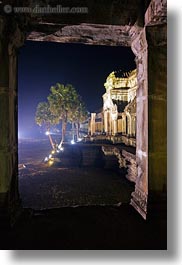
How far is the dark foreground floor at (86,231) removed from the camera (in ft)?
8.41

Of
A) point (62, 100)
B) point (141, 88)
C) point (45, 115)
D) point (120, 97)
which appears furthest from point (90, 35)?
point (45, 115)

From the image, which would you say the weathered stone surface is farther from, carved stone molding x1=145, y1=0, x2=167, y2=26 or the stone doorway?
carved stone molding x1=145, y1=0, x2=167, y2=26

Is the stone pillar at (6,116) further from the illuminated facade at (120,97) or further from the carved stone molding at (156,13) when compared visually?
the illuminated facade at (120,97)

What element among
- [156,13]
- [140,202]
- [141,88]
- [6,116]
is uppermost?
[156,13]

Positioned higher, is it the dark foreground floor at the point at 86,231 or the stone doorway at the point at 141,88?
the stone doorway at the point at 141,88

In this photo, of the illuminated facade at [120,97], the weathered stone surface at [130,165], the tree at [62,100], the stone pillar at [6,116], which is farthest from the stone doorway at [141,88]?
the tree at [62,100]

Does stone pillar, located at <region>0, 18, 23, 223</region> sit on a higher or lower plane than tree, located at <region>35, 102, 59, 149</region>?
lower

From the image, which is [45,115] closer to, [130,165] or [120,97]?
[120,97]

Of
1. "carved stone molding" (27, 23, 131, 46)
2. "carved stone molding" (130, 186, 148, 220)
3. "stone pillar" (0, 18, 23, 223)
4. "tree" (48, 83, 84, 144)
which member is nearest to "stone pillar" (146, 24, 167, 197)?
"carved stone molding" (130, 186, 148, 220)

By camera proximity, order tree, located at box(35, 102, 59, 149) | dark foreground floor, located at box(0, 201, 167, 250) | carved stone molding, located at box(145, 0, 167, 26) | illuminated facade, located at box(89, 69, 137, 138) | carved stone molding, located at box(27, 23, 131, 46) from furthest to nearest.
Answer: tree, located at box(35, 102, 59, 149) < illuminated facade, located at box(89, 69, 137, 138) < carved stone molding, located at box(27, 23, 131, 46) < carved stone molding, located at box(145, 0, 167, 26) < dark foreground floor, located at box(0, 201, 167, 250)

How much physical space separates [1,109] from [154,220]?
8.65ft

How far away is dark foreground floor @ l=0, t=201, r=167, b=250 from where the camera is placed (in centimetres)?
256

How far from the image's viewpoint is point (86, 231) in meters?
2.82

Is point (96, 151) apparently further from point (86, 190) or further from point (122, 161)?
point (86, 190)
